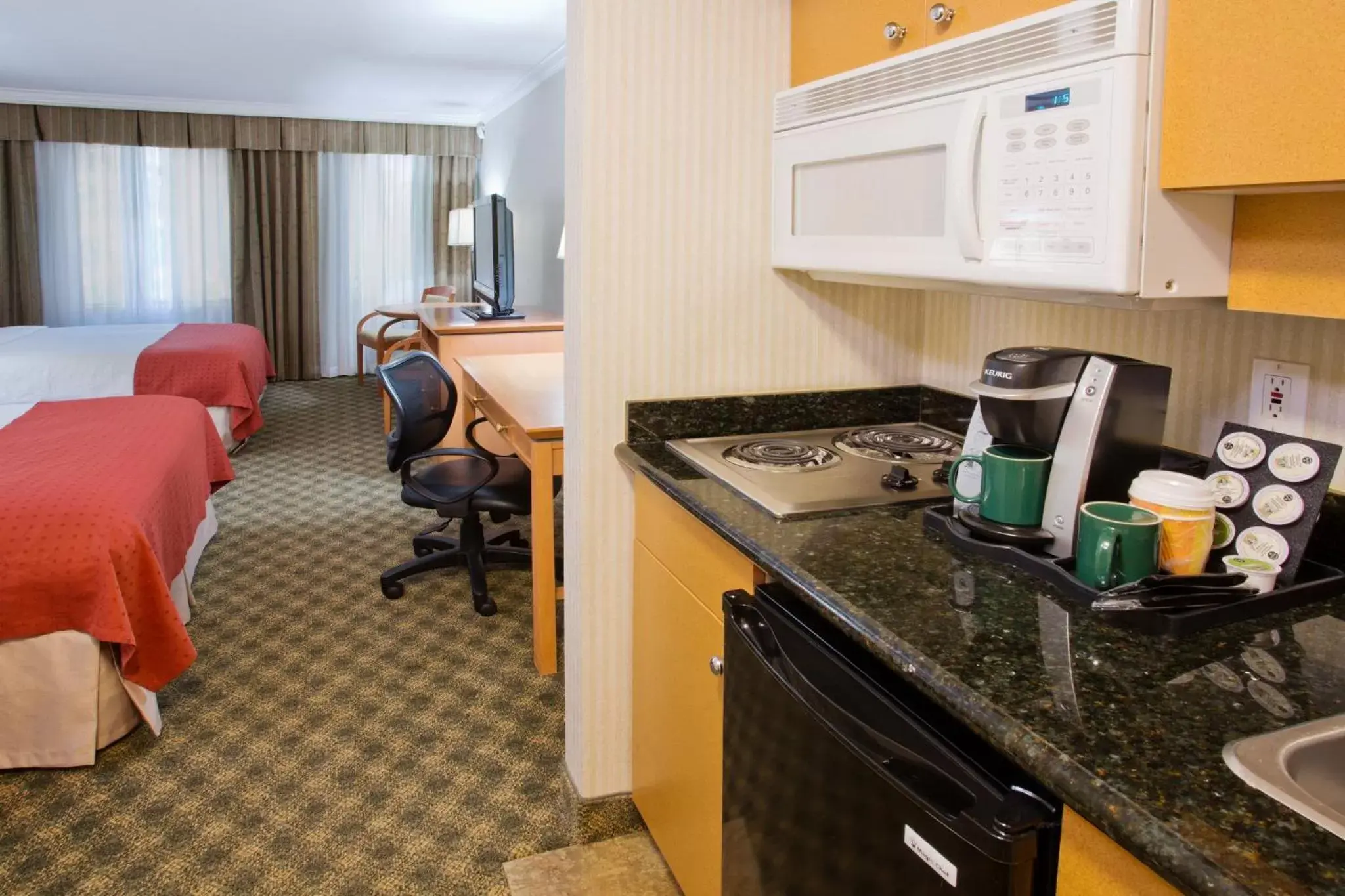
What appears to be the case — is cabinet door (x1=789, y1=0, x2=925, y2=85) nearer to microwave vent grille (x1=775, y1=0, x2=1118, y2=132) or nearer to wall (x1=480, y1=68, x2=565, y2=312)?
microwave vent grille (x1=775, y1=0, x2=1118, y2=132)

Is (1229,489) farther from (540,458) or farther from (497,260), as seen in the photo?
(497,260)

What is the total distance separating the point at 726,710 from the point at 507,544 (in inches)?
103

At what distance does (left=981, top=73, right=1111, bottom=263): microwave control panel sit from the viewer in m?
1.19

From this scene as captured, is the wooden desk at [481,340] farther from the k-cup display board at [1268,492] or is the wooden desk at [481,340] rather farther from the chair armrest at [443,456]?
the k-cup display board at [1268,492]

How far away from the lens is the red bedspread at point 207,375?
5.38m

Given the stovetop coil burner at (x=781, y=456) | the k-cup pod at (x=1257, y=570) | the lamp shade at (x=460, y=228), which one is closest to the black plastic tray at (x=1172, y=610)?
the k-cup pod at (x=1257, y=570)

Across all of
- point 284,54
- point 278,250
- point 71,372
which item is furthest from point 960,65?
point 278,250

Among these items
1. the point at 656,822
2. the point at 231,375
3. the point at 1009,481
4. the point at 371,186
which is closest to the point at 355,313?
the point at 371,186

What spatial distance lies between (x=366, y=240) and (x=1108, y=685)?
861 cm

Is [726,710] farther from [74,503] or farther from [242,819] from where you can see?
[74,503]

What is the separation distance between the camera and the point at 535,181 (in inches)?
268

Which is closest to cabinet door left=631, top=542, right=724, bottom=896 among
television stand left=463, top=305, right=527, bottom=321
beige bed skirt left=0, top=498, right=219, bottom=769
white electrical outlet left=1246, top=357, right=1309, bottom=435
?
white electrical outlet left=1246, top=357, right=1309, bottom=435

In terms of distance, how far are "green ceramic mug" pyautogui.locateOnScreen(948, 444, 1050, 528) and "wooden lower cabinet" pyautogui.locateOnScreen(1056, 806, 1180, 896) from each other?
56cm

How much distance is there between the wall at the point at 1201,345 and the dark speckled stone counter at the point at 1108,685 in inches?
11.5
